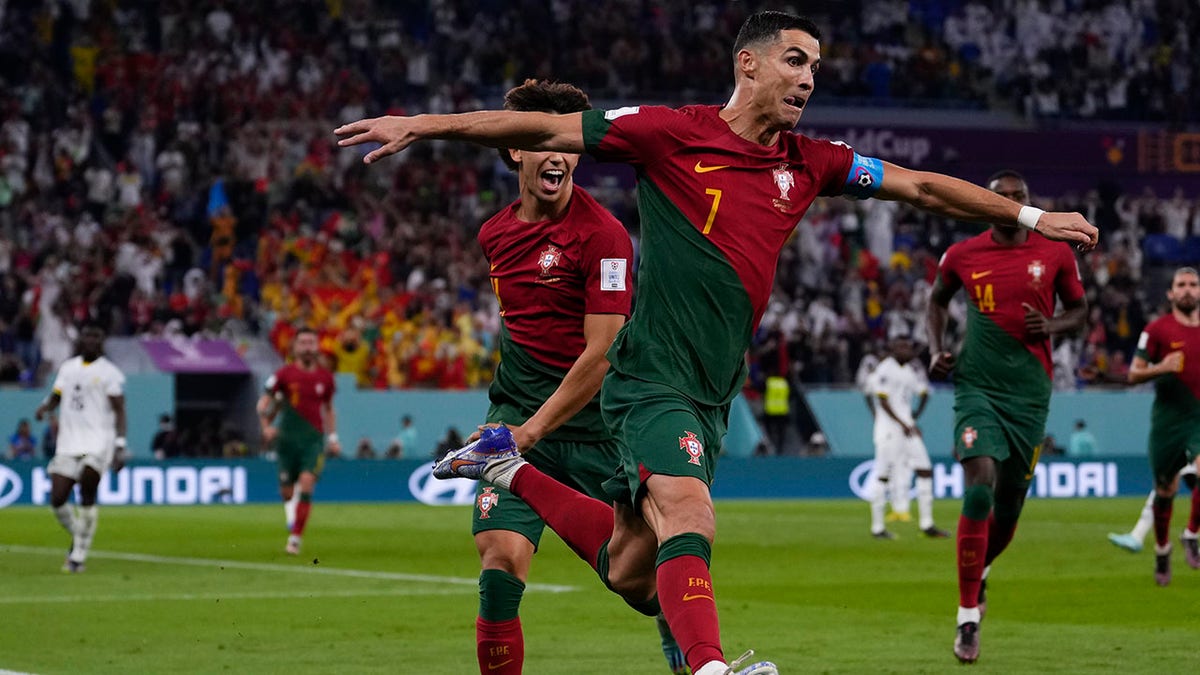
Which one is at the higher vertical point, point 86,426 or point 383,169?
point 383,169

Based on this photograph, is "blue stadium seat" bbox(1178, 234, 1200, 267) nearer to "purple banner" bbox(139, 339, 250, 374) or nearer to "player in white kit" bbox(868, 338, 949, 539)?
"player in white kit" bbox(868, 338, 949, 539)

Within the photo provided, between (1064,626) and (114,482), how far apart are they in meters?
19.7

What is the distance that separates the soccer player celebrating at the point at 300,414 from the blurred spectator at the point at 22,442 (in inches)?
356

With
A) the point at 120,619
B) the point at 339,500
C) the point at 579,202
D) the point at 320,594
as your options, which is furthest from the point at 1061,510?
the point at 579,202

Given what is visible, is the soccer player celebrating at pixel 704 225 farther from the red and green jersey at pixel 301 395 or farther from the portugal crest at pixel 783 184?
the red and green jersey at pixel 301 395

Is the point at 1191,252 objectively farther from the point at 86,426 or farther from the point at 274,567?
the point at 86,426

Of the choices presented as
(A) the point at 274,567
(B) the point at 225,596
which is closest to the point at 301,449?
(A) the point at 274,567

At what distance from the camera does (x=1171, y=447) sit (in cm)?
1533

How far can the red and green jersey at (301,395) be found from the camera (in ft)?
67.9

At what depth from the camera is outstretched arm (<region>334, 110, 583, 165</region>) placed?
592 cm

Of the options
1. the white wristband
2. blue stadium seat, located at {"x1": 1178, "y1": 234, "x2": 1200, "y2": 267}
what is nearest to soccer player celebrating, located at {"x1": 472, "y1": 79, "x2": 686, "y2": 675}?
the white wristband

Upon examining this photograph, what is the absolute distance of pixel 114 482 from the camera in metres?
28.9

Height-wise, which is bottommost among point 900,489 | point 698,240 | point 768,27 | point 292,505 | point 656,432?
point 900,489

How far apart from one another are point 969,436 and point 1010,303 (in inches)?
35.4
